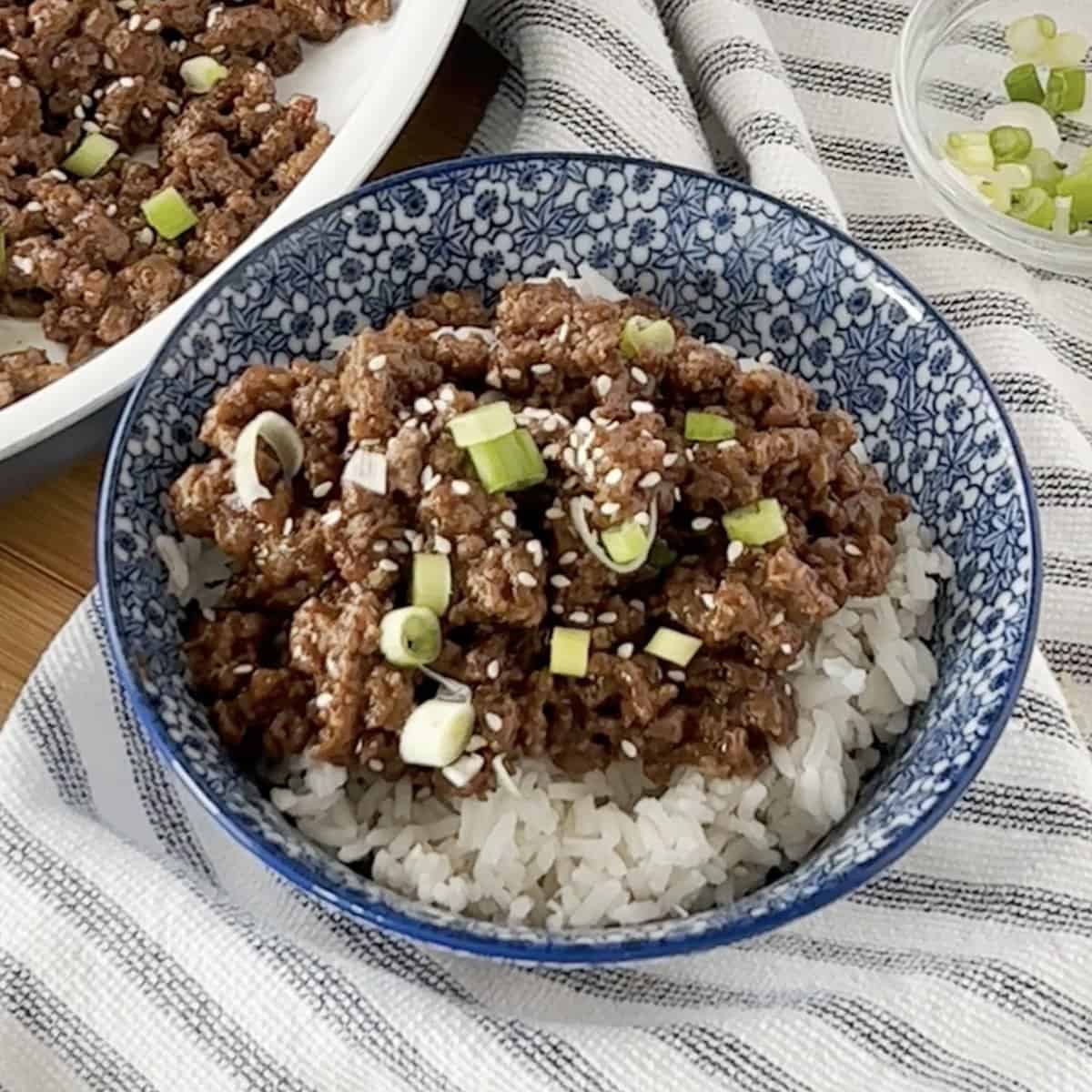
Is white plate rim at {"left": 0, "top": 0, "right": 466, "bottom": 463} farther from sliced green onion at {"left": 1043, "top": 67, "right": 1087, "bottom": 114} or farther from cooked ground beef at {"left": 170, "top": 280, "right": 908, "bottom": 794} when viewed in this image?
sliced green onion at {"left": 1043, "top": 67, "right": 1087, "bottom": 114}

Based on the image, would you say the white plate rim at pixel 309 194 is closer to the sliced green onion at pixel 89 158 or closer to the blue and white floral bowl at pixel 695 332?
the blue and white floral bowl at pixel 695 332

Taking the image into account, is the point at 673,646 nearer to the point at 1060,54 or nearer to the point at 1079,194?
the point at 1079,194

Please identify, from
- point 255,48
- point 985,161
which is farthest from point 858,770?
point 255,48

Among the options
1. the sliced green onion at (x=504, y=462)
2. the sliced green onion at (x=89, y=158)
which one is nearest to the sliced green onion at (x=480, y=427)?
the sliced green onion at (x=504, y=462)

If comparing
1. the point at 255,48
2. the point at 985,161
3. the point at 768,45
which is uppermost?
the point at 255,48

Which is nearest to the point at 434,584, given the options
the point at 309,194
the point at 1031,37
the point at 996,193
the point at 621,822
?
the point at 621,822

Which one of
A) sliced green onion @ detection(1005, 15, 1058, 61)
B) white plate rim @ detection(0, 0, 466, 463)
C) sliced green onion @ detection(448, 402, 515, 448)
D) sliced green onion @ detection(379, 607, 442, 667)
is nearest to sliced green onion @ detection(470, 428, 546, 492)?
sliced green onion @ detection(448, 402, 515, 448)

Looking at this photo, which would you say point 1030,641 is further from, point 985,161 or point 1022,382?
point 985,161
